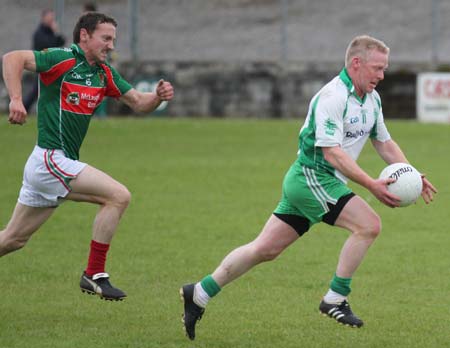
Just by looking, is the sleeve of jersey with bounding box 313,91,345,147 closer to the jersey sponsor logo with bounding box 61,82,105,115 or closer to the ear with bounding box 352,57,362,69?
the ear with bounding box 352,57,362,69

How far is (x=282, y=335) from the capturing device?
7430 mm

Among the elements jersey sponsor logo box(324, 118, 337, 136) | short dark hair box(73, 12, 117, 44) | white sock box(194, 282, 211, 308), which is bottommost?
white sock box(194, 282, 211, 308)

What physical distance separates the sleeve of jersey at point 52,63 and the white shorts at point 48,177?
530mm

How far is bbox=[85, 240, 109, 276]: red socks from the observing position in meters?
7.95

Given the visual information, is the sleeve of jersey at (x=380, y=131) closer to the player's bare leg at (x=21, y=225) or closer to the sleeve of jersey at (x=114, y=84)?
the sleeve of jersey at (x=114, y=84)

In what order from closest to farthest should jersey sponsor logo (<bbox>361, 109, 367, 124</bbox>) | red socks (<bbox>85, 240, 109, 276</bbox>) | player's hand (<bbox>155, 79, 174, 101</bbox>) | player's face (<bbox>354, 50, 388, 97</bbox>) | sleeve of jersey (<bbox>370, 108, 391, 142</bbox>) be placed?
player's face (<bbox>354, 50, 388, 97</bbox>)
jersey sponsor logo (<bbox>361, 109, 367, 124</bbox>)
sleeve of jersey (<bbox>370, 108, 391, 142</bbox>)
red socks (<bbox>85, 240, 109, 276</bbox>)
player's hand (<bbox>155, 79, 174, 101</bbox>)

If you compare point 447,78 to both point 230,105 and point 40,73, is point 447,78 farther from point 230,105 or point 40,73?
point 40,73

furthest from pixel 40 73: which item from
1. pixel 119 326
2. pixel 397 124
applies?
pixel 397 124

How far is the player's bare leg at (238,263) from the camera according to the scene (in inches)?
287

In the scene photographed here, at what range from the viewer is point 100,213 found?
26.1 feet

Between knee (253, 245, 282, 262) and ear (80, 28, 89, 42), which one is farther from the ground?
ear (80, 28, 89, 42)

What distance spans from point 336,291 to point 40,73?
2.63 metres

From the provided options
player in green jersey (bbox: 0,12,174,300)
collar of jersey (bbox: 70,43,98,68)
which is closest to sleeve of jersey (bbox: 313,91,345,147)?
player in green jersey (bbox: 0,12,174,300)

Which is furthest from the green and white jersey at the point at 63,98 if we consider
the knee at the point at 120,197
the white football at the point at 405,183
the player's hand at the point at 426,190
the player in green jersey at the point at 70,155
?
the player's hand at the point at 426,190
